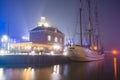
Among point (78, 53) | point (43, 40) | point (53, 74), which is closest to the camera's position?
point (53, 74)

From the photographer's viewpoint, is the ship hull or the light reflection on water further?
the ship hull

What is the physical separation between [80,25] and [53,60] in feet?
67.2

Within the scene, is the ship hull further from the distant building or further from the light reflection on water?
the light reflection on water

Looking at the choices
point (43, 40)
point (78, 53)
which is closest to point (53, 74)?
point (78, 53)

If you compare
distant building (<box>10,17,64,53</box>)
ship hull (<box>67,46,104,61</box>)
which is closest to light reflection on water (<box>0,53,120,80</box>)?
ship hull (<box>67,46,104,61</box>)

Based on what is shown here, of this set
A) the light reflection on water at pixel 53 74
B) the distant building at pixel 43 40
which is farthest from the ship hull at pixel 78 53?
the light reflection on water at pixel 53 74

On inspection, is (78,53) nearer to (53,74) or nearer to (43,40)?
(43,40)

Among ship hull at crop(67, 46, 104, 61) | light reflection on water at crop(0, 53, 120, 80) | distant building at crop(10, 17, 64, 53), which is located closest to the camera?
light reflection on water at crop(0, 53, 120, 80)

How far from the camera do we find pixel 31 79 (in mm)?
30031

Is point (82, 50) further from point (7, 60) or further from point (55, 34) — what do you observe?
point (55, 34)

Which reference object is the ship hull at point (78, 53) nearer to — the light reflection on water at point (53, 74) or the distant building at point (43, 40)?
the distant building at point (43, 40)

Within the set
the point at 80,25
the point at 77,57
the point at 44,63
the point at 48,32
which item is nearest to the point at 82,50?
the point at 77,57

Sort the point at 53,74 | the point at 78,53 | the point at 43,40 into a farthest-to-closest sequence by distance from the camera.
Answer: the point at 43,40 < the point at 78,53 < the point at 53,74

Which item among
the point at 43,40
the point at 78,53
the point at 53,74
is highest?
the point at 43,40
